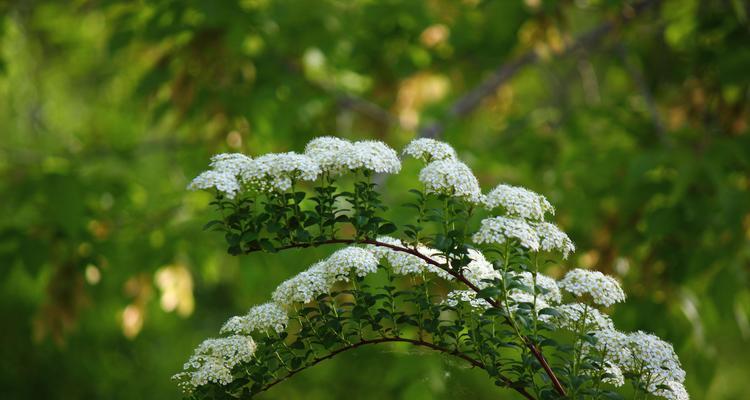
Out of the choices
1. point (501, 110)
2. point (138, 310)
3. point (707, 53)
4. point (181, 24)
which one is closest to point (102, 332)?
point (138, 310)

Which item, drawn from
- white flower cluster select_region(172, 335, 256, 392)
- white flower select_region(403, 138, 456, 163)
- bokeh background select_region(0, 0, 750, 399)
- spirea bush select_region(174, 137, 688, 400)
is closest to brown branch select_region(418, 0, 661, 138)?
bokeh background select_region(0, 0, 750, 399)

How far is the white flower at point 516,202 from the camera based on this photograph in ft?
5.00

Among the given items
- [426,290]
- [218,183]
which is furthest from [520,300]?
[218,183]

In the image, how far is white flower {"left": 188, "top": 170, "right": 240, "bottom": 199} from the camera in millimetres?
1509

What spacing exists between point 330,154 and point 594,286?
586mm

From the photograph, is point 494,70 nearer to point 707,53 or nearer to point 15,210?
point 707,53

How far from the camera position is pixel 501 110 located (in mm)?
5379

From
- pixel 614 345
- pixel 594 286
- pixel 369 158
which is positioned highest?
pixel 369 158

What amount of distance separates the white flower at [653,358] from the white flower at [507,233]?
290 millimetres

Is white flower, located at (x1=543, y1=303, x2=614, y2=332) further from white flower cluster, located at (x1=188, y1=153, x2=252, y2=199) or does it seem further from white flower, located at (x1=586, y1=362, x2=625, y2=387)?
white flower cluster, located at (x1=188, y1=153, x2=252, y2=199)

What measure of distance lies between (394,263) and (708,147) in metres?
2.25

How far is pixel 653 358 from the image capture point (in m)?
1.51

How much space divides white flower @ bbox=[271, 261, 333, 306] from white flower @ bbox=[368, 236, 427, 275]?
0.12 m

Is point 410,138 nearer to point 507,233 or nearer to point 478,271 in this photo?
point 478,271
